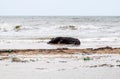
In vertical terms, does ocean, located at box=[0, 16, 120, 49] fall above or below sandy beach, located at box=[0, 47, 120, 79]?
below

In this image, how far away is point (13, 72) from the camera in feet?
34.5

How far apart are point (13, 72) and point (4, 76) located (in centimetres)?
65

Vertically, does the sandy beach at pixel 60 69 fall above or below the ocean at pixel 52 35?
above

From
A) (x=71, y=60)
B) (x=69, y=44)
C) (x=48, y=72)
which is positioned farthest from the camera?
(x=69, y=44)

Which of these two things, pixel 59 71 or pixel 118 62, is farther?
pixel 118 62

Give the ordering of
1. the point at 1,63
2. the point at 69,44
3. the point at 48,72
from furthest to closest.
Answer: the point at 69,44
the point at 1,63
the point at 48,72

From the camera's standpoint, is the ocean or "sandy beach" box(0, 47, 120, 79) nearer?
"sandy beach" box(0, 47, 120, 79)

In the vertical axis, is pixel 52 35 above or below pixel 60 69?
below

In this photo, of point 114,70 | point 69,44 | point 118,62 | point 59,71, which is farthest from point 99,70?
point 69,44

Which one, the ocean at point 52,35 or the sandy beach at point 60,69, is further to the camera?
the ocean at point 52,35

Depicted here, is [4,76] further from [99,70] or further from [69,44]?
[69,44]

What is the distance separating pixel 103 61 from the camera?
42.9ft

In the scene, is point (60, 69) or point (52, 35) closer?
point (60, 69)

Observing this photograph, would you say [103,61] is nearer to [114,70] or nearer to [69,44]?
[114,70]
